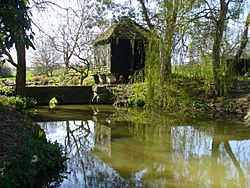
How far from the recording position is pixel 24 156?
209 inches

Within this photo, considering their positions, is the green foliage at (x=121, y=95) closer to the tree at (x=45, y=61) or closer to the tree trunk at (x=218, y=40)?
the tree trunk at (x=218, y=40)

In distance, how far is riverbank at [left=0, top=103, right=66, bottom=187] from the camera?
15.4ft

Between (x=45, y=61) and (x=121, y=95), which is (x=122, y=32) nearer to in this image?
(x=121, y=95)

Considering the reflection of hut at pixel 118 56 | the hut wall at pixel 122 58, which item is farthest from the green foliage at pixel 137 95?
the hut wall at pixel 122 58

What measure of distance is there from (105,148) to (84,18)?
16265mm

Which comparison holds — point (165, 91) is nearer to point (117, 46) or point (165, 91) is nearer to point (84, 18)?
point (117, 46)

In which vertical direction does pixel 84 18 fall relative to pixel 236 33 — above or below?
above

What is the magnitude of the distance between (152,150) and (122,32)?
41.4 ft

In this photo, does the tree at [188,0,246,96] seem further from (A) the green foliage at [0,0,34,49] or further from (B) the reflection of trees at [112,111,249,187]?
(A) the green foliage at [0,0,34,49]

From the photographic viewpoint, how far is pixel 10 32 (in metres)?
4.80

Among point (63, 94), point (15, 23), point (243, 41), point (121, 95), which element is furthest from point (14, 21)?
point (63, 94)

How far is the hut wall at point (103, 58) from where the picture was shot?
21578 mm

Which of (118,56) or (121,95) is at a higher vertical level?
(118,56)

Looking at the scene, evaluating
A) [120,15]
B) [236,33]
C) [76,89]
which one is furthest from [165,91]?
[76,89]
